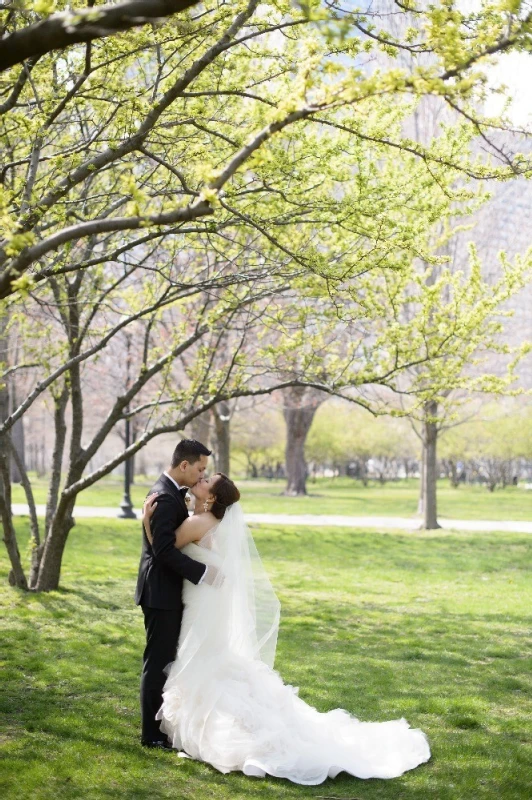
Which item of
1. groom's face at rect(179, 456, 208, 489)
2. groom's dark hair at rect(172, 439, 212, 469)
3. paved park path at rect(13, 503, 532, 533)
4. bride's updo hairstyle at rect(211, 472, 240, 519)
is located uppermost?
groom's dark hair at rect(172, 439, 212, 469)

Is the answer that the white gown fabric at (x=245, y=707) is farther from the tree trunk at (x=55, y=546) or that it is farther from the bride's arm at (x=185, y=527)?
the tree trunk at (x=55, y=546)

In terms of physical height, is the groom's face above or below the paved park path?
above

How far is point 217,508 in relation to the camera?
6352 mm

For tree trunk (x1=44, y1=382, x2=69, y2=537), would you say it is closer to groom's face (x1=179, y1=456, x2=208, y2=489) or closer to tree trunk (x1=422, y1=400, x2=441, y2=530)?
groom's face (x1=179, y1=456, x2=208, y2=489)

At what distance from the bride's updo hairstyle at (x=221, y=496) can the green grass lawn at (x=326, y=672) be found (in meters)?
1.64

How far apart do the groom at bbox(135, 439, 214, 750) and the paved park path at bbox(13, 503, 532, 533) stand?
1742 centimetres

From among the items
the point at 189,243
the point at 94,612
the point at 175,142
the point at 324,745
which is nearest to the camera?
the point at 324,745

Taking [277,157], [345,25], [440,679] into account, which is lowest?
[440,679]

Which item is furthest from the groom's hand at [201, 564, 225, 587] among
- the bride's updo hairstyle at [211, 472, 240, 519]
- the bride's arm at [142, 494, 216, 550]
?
the bride's updo hairstyle at [211, 472, 240, 519]

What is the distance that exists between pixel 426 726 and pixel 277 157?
459 cm

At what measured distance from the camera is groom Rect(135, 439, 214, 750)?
6125mm

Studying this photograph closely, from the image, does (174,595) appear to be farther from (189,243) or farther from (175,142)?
(189,243)

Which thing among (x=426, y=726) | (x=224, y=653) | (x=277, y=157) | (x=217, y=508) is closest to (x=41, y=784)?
(x=224, y=653)

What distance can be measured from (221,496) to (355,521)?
20.1 metres
